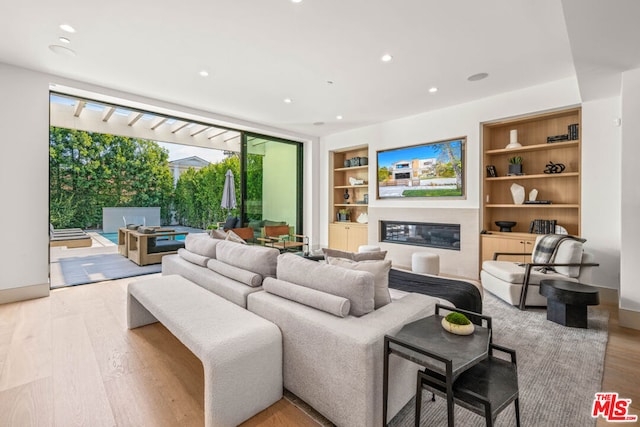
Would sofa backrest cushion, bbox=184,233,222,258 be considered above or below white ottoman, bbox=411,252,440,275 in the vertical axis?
above

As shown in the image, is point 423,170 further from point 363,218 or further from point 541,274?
point 541,274

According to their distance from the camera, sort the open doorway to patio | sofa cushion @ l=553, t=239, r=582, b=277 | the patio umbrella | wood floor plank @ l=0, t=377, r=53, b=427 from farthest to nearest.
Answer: the patio umbrella < the open doorway to patio < sofa cushion @ l=553, t=239, r=582, b=277 < wood floor plank @ l=0, t=377, r=53, b=427

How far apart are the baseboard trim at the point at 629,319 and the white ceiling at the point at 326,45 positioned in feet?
7.96

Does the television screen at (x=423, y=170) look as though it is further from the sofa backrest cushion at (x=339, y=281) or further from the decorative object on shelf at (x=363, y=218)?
the sofa backrest cushion at (x=339, y=281)

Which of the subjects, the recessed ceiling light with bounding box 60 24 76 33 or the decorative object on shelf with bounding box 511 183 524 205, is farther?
the decorative object on shelf with bounding box 511 183 524 205

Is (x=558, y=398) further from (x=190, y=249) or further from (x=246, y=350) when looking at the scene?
(x=190, y=249)

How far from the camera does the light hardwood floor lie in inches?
65.1

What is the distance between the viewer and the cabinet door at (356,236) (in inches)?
248

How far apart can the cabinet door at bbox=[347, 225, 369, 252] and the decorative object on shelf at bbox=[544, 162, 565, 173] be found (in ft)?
10.6

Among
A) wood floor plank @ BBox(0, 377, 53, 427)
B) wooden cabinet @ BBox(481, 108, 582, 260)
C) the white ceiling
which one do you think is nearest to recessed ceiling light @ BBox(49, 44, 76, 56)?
the white ceiling

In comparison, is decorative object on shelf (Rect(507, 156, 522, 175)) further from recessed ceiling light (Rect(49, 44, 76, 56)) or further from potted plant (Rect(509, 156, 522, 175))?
recessed ceiling light (Rect(49, 44, 76, 56))

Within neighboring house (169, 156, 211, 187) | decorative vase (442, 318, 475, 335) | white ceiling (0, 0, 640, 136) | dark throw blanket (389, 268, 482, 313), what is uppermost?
white ceiling (0, 0, 640, 136)

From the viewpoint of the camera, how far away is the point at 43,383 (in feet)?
6.35

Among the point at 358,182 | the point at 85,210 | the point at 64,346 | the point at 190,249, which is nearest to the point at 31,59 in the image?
the point at 190,249
